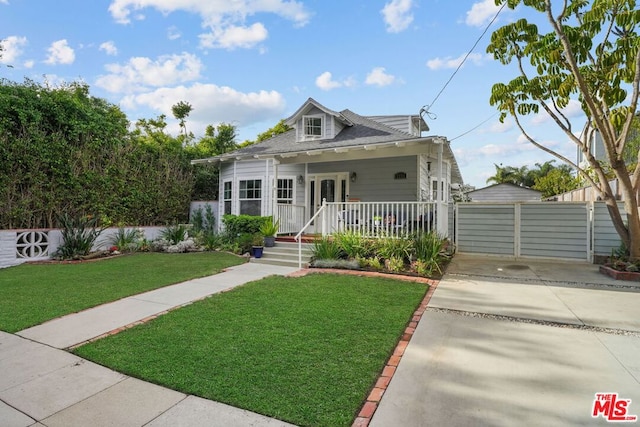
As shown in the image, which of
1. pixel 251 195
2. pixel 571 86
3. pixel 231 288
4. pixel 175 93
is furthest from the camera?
pixel 175 93

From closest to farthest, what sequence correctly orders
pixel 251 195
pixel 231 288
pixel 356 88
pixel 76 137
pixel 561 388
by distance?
pixel 561 388, pixel 231 288, pixel 76 137, pixel 356 88, pixel 251 195

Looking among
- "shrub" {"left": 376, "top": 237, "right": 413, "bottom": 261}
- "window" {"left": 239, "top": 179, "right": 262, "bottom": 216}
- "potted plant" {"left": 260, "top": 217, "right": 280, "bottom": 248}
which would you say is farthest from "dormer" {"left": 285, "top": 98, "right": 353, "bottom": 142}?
"shrub" {"left": 376, "top": 237, "right": 413, "bottom": 261}

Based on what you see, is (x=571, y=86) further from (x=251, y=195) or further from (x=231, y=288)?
(x=251, y=195)

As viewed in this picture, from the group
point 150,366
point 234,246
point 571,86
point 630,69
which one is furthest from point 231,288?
point 630,69

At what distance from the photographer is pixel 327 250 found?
7.75 m

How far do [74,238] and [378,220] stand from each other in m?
8.34

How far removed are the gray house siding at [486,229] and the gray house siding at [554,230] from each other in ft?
1.06

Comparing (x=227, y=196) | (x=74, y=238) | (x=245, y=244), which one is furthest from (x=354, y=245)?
(x=74, y=238)

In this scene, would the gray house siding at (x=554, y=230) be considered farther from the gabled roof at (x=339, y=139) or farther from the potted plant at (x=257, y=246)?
the potted plant at (x=257, y=246)

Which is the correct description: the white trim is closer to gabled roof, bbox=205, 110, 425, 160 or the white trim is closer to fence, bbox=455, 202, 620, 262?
gabled roof, bbox=205, 110, 425, 160

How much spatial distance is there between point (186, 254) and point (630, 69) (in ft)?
38.4

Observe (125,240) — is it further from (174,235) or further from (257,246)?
(257,246)

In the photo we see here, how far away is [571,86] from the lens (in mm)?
6902

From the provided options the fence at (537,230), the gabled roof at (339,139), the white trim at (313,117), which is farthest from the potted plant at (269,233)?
the fence at (537,230)
